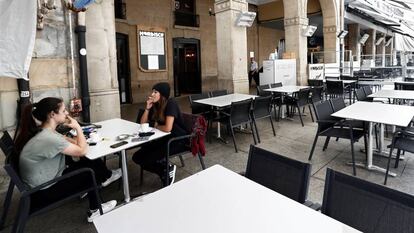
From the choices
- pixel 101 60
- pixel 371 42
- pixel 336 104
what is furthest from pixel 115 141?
pixel 371 42

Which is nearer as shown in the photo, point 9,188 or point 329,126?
point 9,188

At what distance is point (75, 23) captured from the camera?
374 centimetres

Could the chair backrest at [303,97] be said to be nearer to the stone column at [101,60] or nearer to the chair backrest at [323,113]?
the chair backrest at [323,113]

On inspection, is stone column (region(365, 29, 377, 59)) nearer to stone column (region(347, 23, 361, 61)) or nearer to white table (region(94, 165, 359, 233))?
stone column (region(347, 23, 361, 61))

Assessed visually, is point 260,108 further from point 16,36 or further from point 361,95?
point 16,36

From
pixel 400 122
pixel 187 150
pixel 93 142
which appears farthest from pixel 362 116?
pixel 93 142

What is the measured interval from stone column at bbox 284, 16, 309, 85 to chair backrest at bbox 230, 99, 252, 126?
215 inches

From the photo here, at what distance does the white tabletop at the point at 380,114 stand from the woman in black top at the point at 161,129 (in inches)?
76.9

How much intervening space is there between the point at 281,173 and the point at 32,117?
1825 mm

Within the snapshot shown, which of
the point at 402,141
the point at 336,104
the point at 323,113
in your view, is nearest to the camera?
the point at 402,141

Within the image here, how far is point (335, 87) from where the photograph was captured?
7246 millimetres

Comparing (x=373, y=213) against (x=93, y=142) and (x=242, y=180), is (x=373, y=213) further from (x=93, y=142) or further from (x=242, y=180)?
(x=93, y=142)

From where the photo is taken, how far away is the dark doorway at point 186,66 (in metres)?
11.0

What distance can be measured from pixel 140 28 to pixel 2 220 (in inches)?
322
